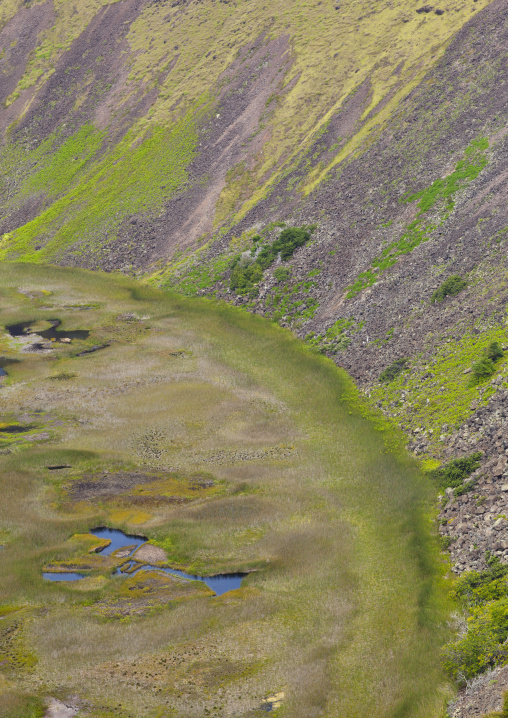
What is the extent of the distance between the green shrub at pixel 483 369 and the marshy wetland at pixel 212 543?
25.5 feet

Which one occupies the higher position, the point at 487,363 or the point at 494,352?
the point at 494,352

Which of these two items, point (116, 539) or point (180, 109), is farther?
point (180, 109)

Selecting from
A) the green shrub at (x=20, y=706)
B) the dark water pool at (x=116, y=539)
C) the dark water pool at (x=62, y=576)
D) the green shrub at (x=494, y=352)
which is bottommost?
the dark water pool at (x=62, y=576)

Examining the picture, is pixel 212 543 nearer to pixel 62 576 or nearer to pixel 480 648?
pixel 62 576

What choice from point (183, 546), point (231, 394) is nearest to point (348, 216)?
point (231, 394)

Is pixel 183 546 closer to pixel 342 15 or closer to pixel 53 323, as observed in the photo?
pixel 53 323

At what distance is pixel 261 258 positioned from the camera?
8144cm

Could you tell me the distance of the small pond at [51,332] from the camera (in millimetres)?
72875

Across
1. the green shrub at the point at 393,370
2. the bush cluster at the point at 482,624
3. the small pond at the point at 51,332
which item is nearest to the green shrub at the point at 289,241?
the small pond at the point at 51,332

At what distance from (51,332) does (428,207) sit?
46.9m

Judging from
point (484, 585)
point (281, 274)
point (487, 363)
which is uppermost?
point (487, 363)

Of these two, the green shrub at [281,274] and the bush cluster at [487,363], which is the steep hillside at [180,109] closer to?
the green shrub at [281,274]

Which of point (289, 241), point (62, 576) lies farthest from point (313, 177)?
point (62, 576)

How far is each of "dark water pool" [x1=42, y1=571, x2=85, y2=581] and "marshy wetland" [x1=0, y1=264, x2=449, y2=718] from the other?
1.07ft
